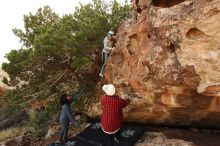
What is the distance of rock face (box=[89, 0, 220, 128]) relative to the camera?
8.16m

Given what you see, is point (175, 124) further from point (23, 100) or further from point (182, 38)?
point (23, 100)

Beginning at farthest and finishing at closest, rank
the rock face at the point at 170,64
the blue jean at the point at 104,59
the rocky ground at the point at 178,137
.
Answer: the blue jean at the point at 104,59 < the rocky ground at the point at 178,137 < the rock face at the point at 170,64

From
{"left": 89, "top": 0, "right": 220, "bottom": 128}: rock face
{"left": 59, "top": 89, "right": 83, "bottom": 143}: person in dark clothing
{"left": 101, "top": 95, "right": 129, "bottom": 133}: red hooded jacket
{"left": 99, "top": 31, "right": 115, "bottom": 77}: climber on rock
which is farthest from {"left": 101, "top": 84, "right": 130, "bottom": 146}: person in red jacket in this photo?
{"left": 99, "top": 31, "right": 115, "bottom": 77}: climber on rock

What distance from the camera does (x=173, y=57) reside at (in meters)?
8.95

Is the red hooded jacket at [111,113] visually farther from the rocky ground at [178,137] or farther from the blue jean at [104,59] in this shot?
the blue jean at [104,59]

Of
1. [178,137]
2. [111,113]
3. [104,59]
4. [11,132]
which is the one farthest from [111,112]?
[11,132]

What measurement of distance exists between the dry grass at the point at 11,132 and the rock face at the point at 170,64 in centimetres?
760

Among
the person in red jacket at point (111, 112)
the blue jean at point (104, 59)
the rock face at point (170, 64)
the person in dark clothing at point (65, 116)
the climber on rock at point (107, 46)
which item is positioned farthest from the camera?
the blue jean at point (104, 59)

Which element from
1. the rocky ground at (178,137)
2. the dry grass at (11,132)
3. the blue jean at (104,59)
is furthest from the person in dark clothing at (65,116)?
the dry grass at (11,132)

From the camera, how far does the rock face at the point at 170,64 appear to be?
8.16 meters

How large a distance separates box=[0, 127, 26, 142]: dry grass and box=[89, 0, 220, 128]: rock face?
760cm

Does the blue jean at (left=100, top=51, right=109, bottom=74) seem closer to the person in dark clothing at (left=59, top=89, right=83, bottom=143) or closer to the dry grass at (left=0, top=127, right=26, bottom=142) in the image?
the person in dark clothing at (left=59, top=89, right=83, bottom=143)

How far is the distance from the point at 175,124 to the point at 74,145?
364 centimetres

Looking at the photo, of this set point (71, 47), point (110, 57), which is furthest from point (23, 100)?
point (110, 57)
